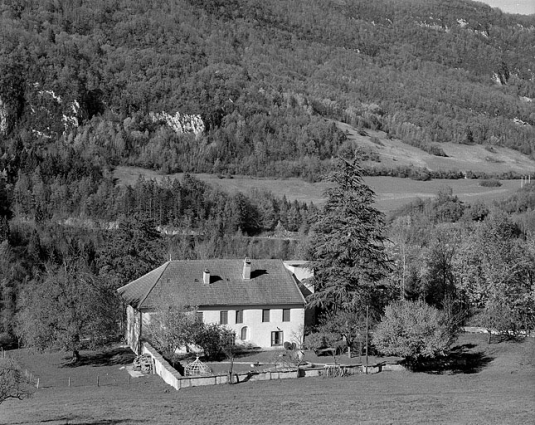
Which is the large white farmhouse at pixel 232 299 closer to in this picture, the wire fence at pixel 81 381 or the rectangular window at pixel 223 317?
the rectangular window at pixel 223 317

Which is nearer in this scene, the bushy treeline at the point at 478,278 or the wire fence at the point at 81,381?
the wire fence at the point at 81,381

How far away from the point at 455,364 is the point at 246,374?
1367cm

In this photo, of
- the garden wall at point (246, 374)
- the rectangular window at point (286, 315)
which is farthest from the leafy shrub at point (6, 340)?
the rectangular window at point (286, 315)

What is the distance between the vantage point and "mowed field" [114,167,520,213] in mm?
168625

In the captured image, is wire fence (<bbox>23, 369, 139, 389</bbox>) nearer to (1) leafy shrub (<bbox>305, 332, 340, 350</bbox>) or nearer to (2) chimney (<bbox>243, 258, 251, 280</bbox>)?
(1) leafy shrub (<bbox>305, 332, 340, 350</bbox>)

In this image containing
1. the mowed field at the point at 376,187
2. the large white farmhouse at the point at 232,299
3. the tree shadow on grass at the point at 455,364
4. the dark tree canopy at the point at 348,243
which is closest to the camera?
the tree shadow on grass at the point at 455,364

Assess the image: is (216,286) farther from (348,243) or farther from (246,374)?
(246,374)

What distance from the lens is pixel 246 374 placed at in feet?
137

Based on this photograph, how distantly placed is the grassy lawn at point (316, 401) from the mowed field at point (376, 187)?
120 metres

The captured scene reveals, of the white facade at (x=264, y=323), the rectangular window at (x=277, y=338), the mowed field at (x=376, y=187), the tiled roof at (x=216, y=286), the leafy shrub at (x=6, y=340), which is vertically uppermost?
the tiled roof at (x=216, y=286)

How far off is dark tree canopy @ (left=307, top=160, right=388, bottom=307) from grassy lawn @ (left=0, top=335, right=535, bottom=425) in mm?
8177

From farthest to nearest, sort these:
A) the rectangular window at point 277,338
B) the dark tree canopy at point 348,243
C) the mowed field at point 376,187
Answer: the mowed field at point 376,187
the rectangular window at point 277,338
the dark tree canopy at point 348,243

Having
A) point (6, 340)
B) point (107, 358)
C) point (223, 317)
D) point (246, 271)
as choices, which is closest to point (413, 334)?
point (223, 317)

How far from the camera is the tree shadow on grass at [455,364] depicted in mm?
45062
